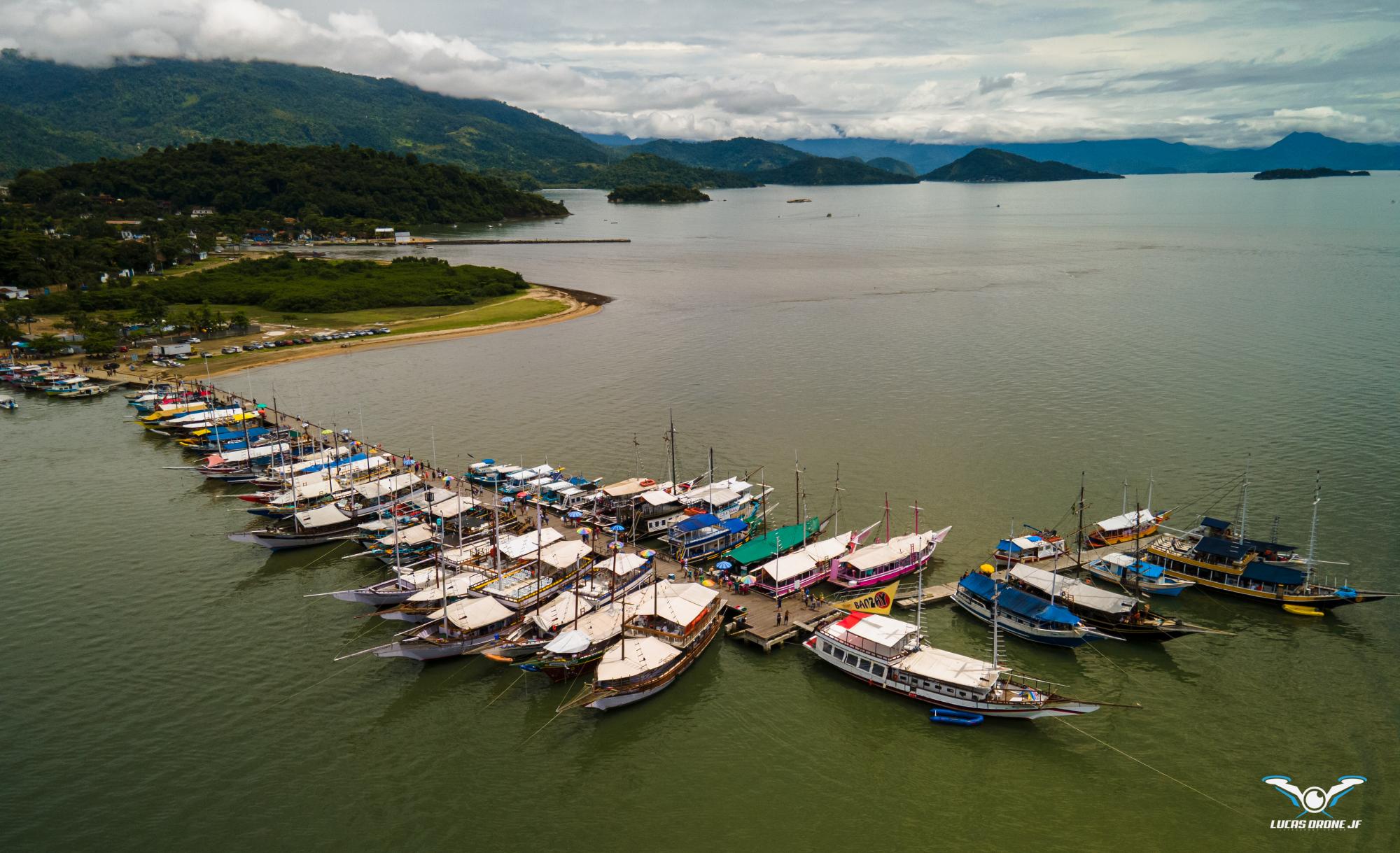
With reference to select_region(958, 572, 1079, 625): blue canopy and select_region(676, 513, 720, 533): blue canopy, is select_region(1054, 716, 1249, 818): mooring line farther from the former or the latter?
select_region(676, 513, 720, 533): blue canopy

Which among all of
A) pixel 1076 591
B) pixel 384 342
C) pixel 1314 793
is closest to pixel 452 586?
pixel 1076 591

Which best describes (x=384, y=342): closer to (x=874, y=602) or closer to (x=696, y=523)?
(x=696, y=523)

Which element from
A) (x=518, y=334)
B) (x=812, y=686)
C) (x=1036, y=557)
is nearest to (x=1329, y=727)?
Result: (x=1036, y=557)

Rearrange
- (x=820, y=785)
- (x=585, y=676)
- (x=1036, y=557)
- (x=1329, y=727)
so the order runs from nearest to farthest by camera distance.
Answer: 1. (x=820, y=785)
2. (x=1329, y=727)
3. (x=585, y=676)
4. (x=1036, y=557)

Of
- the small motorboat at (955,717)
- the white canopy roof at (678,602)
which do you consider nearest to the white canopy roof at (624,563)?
the white canopy roof at (678,602)

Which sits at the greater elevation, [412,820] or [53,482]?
[53,482]

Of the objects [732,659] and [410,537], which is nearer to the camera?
[732,659]

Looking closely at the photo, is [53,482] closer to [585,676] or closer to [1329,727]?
[585,676]
